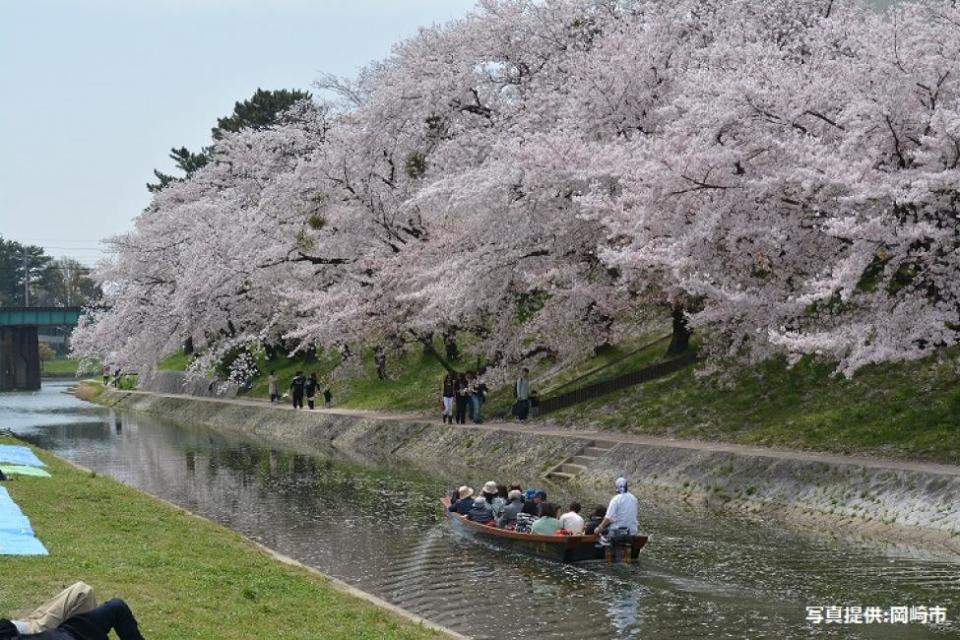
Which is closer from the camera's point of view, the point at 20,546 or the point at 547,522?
the point at 20,546

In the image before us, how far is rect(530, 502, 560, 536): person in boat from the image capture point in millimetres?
21031

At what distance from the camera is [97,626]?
35.0 ft

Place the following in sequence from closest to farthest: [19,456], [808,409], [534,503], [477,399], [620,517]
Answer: [620,517], [534,503], [808,409], [19,456], [477,399]

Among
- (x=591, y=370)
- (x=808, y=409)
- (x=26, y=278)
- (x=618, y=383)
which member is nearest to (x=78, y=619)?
(x=808, y=409)

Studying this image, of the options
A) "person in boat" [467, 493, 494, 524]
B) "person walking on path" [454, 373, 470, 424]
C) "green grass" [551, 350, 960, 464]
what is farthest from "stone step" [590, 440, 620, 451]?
"person walking on path" [454, 373, 470, 424]

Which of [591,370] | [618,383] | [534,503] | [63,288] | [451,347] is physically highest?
[63,288]

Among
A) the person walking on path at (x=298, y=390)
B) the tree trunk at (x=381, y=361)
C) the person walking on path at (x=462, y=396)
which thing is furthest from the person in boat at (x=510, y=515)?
the person walking on path at (x=298, y=390)

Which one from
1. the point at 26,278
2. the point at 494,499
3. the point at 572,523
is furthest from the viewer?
the point at 26,278

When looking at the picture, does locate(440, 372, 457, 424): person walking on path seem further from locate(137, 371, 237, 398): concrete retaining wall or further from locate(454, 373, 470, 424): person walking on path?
locate(137, 371, 237, 398): concrete retaining wall

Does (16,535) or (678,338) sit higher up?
(678,338)

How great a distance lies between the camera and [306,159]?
156ft

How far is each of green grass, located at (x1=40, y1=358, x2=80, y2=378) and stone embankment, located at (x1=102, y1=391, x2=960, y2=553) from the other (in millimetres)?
117612

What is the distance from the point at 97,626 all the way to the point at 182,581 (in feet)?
13.8

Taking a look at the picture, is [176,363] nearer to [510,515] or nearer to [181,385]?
[181,385]
